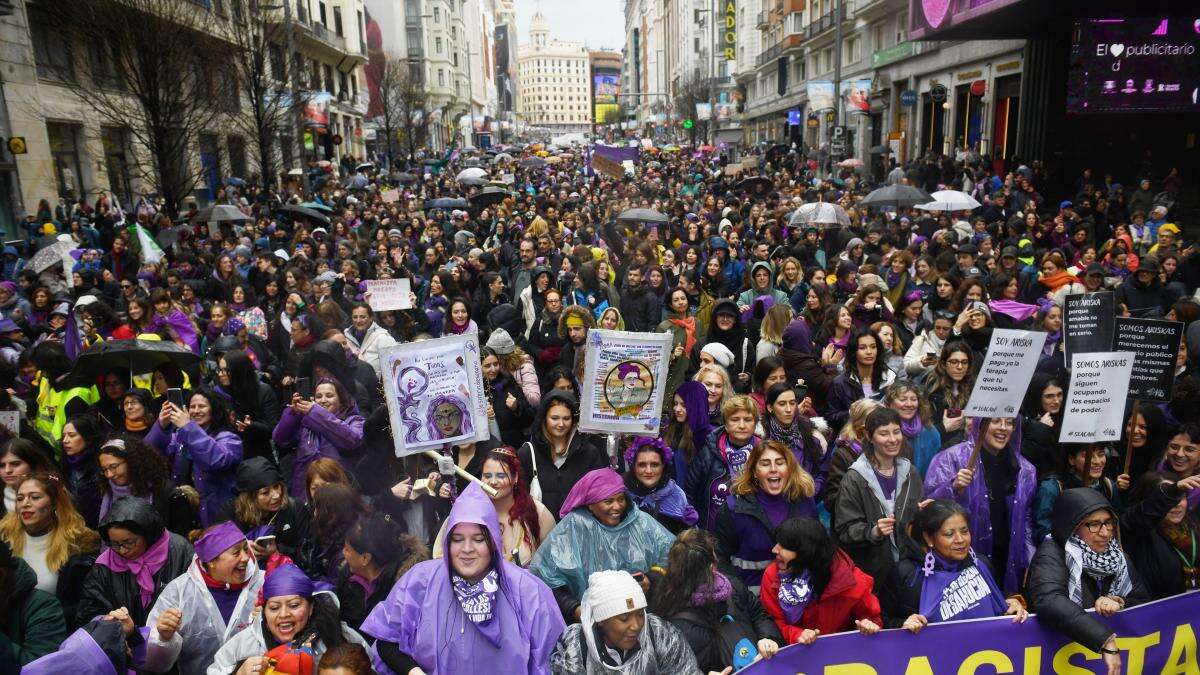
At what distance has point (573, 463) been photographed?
4.90 m

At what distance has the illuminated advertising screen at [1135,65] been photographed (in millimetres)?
15055

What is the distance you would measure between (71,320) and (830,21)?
136 feet

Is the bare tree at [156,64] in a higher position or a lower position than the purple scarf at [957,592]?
higher

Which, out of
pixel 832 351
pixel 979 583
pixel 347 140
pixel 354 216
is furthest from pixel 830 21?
pixel 979 583

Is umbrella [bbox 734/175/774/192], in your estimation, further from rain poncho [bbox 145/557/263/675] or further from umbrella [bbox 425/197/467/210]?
rain poncho [bbox 145/557/263/675]

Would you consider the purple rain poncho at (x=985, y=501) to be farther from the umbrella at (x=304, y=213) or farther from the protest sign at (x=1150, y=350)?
the umbrella at (x=304, y=213)

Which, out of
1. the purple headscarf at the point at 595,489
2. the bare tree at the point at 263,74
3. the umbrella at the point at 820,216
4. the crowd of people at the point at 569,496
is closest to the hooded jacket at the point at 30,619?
the crowd of people at the point at 569,496

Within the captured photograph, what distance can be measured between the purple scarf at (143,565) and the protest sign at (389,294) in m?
4.81

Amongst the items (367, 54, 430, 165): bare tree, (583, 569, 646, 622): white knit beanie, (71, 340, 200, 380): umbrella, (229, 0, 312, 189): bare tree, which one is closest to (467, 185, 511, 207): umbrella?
(229, 0, 312, 189): bare tree

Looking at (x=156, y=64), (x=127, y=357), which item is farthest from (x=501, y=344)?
(x=156, y=64)

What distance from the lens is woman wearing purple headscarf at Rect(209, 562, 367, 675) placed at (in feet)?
11.1

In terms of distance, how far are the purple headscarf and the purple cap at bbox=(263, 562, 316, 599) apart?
122cm

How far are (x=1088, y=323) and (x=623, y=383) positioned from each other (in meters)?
3.01

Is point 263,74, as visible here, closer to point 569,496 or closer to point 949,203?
point 949,203
